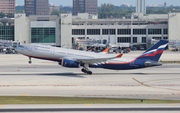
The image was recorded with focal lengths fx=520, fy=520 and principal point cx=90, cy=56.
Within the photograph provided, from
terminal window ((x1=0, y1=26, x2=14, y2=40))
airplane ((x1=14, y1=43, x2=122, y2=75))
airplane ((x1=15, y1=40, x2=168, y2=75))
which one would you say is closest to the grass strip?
airplane ((x1=14, y1=43, x2=122, y2=75))

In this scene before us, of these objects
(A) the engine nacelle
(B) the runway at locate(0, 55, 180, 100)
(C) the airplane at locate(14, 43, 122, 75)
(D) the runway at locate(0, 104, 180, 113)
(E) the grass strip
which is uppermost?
(C) the airplane at locate(14, 43, 122, 75)

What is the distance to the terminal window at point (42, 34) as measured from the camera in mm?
159500

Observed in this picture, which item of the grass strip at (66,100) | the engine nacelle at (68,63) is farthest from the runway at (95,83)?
the grass strip at (66,100)

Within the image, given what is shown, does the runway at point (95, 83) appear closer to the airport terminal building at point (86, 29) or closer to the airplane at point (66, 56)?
the airplane at point (66, 56)

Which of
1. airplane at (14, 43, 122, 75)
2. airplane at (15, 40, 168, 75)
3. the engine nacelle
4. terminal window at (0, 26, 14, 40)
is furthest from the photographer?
terminal window at (0, 26, 14, 40)

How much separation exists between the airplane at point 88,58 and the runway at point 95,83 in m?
1.46

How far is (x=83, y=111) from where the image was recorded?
3925 cm

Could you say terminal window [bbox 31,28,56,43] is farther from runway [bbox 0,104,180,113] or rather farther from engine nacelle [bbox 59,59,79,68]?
runway [bbox 0,104,180,113]

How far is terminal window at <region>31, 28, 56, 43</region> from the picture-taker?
159500mm

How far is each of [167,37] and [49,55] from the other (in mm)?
99256

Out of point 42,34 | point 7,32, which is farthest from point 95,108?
point 7,32

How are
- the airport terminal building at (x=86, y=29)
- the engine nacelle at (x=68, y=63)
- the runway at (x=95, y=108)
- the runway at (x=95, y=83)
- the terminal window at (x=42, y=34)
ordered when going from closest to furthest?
the runway at (x=95, y=108), the runway at (x=95, y=83), the engine nacelle at (x=68, y=63), the airport terminal building at (x=86, y=29), the terminal window at (x=42, y=34)

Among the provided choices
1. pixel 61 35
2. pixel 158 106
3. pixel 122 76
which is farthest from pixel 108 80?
pixel 61 35

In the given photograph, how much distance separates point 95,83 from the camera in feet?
208
